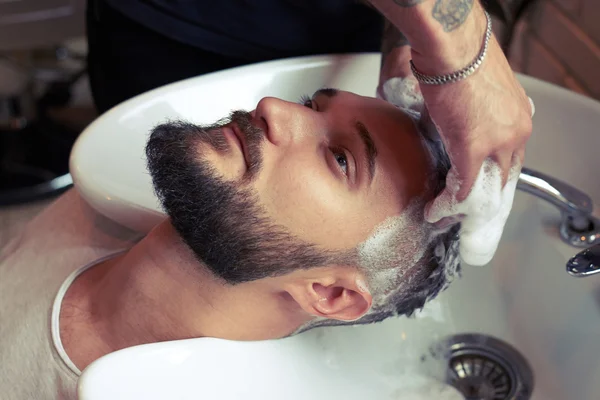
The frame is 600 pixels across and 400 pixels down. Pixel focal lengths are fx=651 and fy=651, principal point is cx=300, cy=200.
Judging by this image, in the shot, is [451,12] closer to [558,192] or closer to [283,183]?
[283,183]

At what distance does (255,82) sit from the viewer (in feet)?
3.82

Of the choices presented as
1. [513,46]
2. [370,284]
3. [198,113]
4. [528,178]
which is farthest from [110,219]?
[513,46]

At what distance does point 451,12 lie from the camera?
2.16 ft

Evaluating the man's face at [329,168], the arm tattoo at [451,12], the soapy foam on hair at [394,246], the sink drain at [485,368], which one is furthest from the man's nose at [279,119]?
the sink drain at [485,368]

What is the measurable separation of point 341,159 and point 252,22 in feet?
1.47

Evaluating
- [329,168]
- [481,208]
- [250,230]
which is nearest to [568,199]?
[481,208]

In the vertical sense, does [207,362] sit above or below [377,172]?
below

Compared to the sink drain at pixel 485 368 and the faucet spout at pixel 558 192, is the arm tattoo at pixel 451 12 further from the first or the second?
the sink drain at pixel 485 368

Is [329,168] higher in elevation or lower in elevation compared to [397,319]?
higher

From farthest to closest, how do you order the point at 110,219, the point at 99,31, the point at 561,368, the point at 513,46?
the point at 513,46
the point at 99,31
the point at 110,219
the point at 561,368

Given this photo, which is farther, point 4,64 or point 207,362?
point 4,64

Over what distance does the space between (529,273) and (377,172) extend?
1.23 ft

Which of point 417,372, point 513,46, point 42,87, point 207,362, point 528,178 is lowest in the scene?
point 42,87

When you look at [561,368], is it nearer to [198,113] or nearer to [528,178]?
[528,178]
